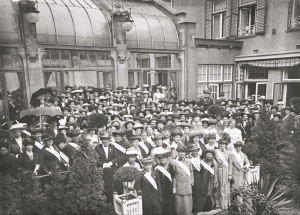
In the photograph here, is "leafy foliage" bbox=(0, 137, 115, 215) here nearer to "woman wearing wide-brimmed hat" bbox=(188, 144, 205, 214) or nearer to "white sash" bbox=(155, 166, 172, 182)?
"white sash" bbox=(155, 166, 172, 182)

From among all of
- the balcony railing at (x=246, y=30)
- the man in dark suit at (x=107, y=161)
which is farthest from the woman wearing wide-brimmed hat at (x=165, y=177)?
the balcony railing at (x=246, y=30)

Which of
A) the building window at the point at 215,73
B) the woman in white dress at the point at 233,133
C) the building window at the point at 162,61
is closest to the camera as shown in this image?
the woman in white dress at the point at 233,133

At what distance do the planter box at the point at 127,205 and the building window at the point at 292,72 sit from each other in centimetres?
1383

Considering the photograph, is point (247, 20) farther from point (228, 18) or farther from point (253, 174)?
point (253, 174)

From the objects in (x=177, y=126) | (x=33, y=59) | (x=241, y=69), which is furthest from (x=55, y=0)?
(x=241, y=69)

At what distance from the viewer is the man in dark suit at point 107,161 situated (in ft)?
20.9

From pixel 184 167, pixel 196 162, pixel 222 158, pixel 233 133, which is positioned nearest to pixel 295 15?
pixel 233 133

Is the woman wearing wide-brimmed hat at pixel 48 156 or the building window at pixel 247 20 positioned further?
the building window at pixel 247 20

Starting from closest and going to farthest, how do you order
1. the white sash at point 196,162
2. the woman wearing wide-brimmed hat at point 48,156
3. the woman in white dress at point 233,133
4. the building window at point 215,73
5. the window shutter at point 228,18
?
the woman wearing wide-brimmed hat at point 48,156
the white sash at point 196,162
the woman in white dress at point 233,133
the window shutter at point 228,18
the building window at point 215,73

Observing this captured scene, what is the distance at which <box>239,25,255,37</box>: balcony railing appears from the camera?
17156mm

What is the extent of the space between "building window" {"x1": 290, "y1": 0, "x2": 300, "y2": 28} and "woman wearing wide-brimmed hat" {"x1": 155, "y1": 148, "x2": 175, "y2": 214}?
10070mm

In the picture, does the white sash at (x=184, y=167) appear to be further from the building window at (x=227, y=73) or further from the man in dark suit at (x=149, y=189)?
the building window at (x=227, y=73)

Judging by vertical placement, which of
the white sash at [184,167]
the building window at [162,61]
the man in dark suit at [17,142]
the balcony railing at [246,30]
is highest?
the balcony railing at [246,30]

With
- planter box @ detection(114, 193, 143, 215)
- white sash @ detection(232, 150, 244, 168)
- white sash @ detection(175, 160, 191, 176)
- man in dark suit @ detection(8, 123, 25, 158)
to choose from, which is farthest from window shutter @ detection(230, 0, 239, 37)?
planter box @ detection(114, 193, 143, 215)
